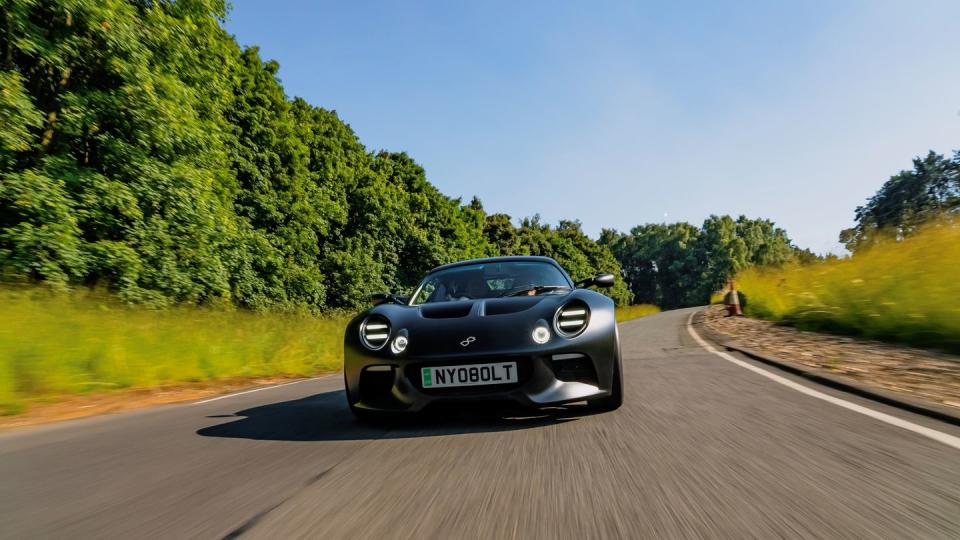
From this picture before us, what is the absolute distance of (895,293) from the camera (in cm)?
825

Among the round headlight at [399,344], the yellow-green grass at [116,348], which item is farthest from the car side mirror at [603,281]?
the yellow-green grass at [116,348]

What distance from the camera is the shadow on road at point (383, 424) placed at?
3.63 meters

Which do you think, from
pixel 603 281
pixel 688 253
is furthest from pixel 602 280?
pixel 688 253

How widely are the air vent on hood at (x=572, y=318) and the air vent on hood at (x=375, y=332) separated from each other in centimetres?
111

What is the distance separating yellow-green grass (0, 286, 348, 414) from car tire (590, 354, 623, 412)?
5.35 m

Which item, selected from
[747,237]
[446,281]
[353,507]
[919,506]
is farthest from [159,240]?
[747,237]

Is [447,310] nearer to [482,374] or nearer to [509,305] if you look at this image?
[509,305]

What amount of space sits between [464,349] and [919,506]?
221cm

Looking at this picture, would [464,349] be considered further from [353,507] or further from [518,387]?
[353,507]

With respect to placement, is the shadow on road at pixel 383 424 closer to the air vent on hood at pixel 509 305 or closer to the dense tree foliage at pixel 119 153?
the air vent on hood at pixel 509 305

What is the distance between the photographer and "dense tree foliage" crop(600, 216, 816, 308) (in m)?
107

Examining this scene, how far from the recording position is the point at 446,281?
17.0ft

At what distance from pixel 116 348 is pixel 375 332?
5.34 metres

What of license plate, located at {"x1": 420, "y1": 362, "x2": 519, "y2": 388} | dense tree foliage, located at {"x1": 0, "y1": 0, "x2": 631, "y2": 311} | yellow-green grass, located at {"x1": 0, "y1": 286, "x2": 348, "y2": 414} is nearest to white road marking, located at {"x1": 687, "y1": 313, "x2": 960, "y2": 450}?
license plate, located at {"x1": 420, "y1": 362, "x2": 519, "y2": 388}
